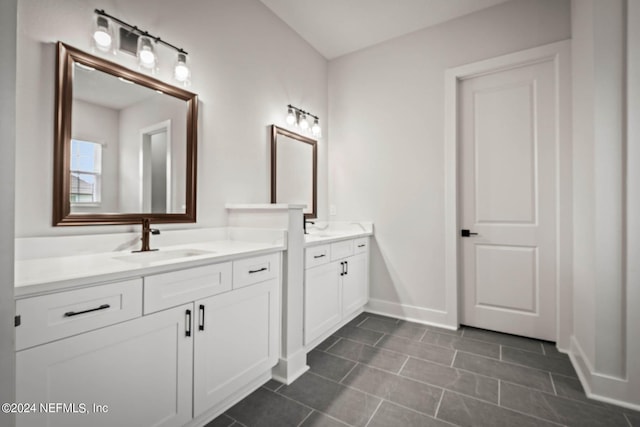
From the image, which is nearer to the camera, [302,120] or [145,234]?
[145,234]

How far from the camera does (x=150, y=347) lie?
46.3 inches

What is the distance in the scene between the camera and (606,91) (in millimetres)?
1662

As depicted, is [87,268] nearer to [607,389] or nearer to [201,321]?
[201,321]

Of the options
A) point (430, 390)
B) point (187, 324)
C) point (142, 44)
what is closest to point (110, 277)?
point (187, 324)

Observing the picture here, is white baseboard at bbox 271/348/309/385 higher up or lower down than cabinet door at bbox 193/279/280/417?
lower down

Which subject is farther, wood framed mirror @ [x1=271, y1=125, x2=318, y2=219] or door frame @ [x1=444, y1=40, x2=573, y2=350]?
wood framed mirror @ [x1=271, y1=125, x2=318, y2=219]

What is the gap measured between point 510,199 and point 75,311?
294 centimetres

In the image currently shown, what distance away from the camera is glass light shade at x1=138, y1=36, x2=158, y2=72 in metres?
1.64

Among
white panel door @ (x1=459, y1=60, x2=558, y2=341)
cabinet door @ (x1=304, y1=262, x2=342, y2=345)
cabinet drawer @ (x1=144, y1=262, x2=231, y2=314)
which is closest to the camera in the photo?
cabinet drawer @ (x1=144, y1=262, x2=231, y2=314)

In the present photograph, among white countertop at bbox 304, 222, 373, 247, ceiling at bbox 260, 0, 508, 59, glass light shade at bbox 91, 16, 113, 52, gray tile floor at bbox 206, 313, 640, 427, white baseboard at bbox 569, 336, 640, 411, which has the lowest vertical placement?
gray tile floor at bbox 206, 313, 640, 427

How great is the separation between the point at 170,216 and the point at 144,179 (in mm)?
266

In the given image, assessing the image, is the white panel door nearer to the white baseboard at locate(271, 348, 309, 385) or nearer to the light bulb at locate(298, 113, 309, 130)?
the light bulb at locate(298, 113, 309, 130)

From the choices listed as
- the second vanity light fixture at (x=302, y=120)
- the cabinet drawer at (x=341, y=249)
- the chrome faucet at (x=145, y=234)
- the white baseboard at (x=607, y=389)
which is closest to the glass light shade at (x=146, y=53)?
the chrome faucet at (x=145, y=234)

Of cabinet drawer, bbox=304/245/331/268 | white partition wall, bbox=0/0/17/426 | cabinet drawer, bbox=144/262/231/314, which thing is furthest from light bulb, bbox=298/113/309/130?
white partition wall, bbox=0/0/17/426
